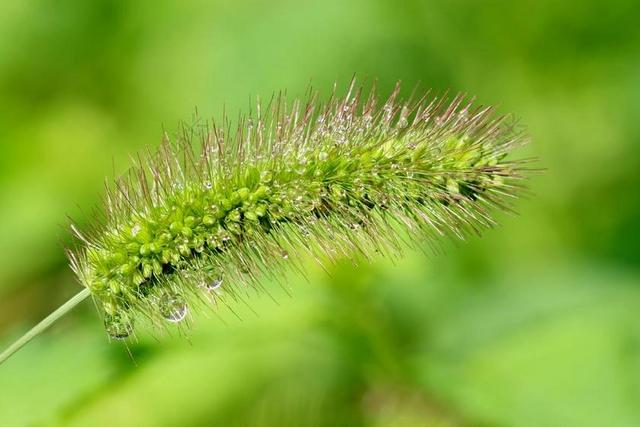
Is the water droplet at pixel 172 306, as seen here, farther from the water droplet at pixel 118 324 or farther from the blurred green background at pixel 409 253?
the blurred green background at pixel 409 253

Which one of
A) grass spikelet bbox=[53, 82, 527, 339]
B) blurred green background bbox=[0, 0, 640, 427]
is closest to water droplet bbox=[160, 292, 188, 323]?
grass spikelet bbox=[53, 82, 527, 339]

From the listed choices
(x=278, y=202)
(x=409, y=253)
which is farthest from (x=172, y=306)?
(x=409, y=253)

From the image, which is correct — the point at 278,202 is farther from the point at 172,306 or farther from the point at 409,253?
the point at 409,253

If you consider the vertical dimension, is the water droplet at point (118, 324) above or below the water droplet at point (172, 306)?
above

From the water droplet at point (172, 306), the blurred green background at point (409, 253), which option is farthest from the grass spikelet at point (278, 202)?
the blurred green background at point (409, 253)

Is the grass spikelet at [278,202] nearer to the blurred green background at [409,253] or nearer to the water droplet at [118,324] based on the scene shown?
the water droplet at [118,324]

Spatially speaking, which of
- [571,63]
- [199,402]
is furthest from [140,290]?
[571,63]

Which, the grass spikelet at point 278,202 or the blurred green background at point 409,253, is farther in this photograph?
the blurred green background at point 409,253
